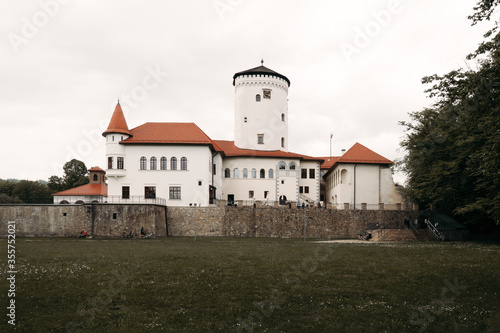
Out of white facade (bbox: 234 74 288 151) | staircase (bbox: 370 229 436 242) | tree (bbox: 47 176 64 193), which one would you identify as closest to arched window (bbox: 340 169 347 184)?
white facade (bbox: 234 74 288 151)

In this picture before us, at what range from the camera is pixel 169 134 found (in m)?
46.9

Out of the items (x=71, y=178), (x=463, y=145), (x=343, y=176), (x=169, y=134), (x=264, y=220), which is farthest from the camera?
(x=71, y=178)

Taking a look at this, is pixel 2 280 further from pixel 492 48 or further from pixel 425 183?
pixel 425 183

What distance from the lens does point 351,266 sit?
17.1m

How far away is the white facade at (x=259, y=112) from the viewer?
55.7m

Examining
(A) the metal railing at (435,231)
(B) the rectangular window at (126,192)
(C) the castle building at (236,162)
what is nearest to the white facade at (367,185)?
(C) the castle building at (236,162)

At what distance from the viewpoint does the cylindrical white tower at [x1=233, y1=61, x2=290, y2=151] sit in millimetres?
55719

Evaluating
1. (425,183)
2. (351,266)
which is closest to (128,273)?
(351,266)

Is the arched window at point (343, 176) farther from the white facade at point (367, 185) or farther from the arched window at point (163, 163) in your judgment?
the arched window at point (163, 163)

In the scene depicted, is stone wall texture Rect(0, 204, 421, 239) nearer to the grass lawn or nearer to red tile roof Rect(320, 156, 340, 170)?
red tile roof Rect(320, 156, 340, 170)

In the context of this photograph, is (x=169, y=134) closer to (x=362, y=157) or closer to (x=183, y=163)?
(x=183, y=163)

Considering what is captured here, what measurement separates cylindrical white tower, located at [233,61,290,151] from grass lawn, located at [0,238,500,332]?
37823 mm

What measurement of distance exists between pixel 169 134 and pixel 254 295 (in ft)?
118

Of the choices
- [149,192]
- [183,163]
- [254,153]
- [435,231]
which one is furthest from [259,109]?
[435,231]
